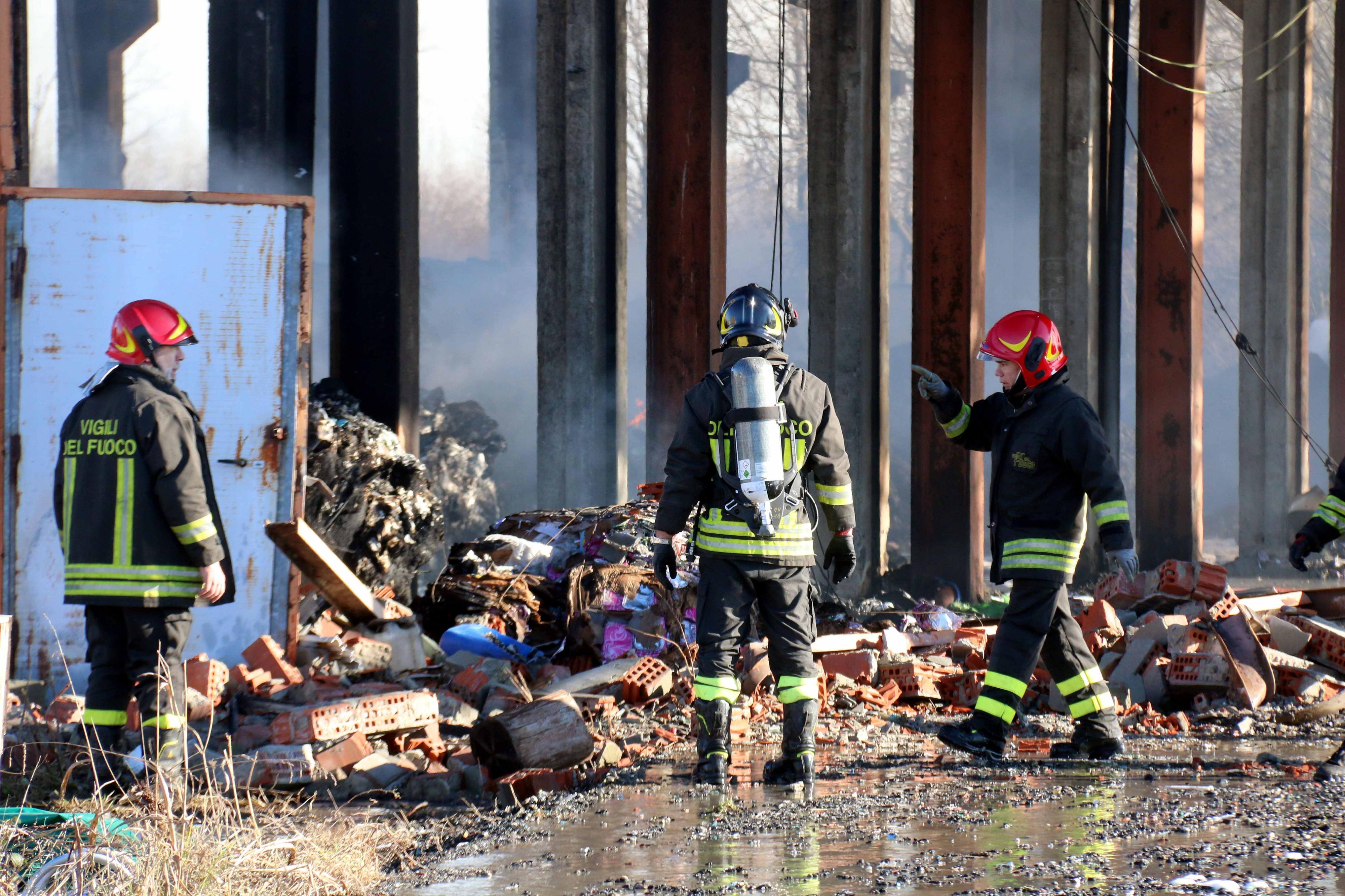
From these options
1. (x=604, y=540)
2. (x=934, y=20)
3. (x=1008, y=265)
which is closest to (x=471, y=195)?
(x=1008, y=265)

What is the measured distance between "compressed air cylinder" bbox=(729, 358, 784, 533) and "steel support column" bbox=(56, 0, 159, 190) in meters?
14.7

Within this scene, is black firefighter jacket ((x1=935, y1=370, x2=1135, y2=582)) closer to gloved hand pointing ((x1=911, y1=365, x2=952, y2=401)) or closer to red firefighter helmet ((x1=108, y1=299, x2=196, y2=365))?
gloved hand pointing ((x1=911, y1=365, x2=952, y2=401))

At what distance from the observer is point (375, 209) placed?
8.61 meters

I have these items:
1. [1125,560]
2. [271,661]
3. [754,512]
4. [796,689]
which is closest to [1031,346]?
[1125,560]

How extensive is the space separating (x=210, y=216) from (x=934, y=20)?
604cm

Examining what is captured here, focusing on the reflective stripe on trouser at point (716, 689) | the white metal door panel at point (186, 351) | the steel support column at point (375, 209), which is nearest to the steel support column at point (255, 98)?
the steel support column at point (375, 209)

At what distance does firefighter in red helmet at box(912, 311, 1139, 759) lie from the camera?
14.8 feet

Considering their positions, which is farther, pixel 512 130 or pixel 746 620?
pixel 512 130

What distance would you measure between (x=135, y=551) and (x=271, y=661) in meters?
1.70

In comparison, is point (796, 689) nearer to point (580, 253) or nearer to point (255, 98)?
point (580, 253)

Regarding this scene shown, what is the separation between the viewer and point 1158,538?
1066cm

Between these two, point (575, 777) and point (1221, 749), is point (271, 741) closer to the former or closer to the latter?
point (575, 777)

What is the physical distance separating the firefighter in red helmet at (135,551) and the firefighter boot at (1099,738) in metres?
3.32

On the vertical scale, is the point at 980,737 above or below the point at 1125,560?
below
